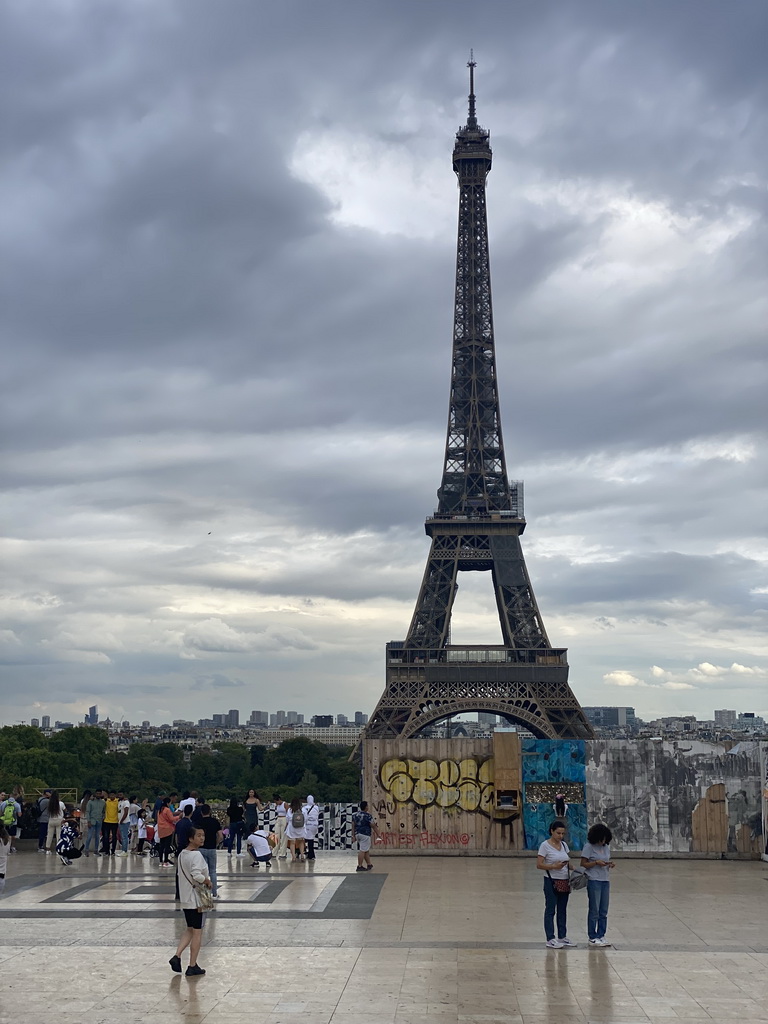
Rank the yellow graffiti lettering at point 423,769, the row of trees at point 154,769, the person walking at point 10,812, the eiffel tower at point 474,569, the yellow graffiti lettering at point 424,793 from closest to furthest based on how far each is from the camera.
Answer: the yellow graffiti lettering at point 424,793 < the yellow graffiti lettering at point 423,769 < the person walking at point 10,812 < the eiffel tower at point 474,569 < the row of trees at point 154,769

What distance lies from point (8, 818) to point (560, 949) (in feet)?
50.7

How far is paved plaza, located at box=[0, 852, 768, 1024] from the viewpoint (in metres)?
10.8

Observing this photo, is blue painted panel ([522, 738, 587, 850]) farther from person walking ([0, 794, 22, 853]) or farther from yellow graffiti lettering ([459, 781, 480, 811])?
person walking ([0, 794, 22, 853])

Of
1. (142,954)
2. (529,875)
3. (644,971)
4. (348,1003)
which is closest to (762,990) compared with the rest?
(644,971)

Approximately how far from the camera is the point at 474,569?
78875 mm

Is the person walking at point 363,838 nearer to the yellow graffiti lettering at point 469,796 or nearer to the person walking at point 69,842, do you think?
the yellow graffiti lettering at point 469,796

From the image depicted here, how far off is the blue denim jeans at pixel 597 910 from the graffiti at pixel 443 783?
9344mm

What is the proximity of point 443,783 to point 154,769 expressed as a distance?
3958 inches

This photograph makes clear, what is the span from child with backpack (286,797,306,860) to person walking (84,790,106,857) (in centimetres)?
431

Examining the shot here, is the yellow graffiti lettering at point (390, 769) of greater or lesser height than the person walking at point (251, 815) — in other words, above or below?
above

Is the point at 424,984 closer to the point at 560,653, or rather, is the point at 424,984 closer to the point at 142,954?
the point at 142,954

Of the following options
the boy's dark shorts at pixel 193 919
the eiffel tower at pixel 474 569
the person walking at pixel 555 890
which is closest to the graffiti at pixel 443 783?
the person walking at pixel 555 890

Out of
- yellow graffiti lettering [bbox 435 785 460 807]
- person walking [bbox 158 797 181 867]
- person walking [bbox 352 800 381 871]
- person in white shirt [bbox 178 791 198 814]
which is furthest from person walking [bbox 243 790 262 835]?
yellow graffiti lettering [bbox 435 785 460 807]

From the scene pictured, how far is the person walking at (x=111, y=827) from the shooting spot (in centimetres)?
2394
